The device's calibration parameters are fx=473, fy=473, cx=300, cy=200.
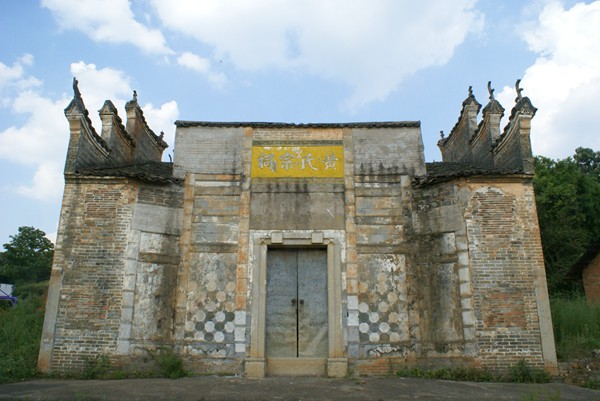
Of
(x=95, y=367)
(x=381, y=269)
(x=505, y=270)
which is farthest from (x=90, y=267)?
(x=505, y=270)

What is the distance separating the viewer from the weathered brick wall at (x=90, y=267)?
966 centimetres

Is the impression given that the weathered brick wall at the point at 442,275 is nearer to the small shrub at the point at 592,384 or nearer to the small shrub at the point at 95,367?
the small shrub at the point at 592,384

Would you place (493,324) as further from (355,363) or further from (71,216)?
(71,216)

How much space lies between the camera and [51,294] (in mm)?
9914

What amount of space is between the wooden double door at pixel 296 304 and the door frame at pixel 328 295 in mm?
226

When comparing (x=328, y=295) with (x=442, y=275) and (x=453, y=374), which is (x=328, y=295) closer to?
(x=442, y=275)

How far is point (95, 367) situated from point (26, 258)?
42344mm

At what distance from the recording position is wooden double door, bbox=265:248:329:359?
10188mm

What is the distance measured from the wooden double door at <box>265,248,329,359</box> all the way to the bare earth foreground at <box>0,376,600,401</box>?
1070 millimetres

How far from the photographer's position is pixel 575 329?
11008mm

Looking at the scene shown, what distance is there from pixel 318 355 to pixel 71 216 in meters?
6.20

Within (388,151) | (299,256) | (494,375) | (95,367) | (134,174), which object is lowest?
(494,375)

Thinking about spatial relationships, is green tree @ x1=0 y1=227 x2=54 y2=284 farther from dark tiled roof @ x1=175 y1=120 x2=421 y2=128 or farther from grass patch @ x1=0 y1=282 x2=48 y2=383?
dark tiled roof @ x1=175 y1=120 x2=421 y2=128

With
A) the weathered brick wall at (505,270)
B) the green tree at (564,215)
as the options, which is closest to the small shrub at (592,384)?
the weathered brick wall at (505,270)
